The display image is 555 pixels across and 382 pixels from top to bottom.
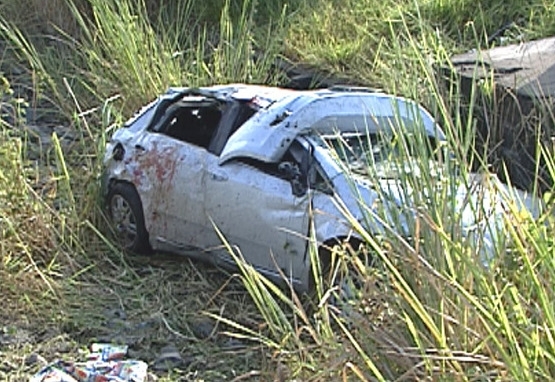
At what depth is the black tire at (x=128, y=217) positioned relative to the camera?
29.3 ft

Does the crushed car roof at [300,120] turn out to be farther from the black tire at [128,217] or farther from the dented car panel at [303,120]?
the black tire at [128,217]

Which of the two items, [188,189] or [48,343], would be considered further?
[188,189]

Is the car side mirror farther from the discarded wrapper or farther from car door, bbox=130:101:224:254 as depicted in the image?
the discarded wrapper

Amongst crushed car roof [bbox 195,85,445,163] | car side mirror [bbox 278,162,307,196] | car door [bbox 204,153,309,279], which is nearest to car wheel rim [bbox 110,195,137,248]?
car door [bbox 204,153,309,279]

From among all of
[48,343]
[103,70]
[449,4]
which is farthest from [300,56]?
[48,343]

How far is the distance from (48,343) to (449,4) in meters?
8.91

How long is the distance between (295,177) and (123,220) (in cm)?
218

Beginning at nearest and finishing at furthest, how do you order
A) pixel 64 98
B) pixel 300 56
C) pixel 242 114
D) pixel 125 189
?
pixel 242 114 < pixel 125 189 < pixel 64 98 < pixel 300 56

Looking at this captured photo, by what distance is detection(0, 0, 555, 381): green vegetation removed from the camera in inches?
153

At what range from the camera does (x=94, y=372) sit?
6219 mm

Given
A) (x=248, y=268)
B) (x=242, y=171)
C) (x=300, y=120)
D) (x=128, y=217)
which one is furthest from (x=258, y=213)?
(x=248, y=268)

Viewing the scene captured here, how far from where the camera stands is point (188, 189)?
8.48m

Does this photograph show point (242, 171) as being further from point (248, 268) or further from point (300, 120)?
point (248, 268)

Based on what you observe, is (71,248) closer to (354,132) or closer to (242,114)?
(242,114)
